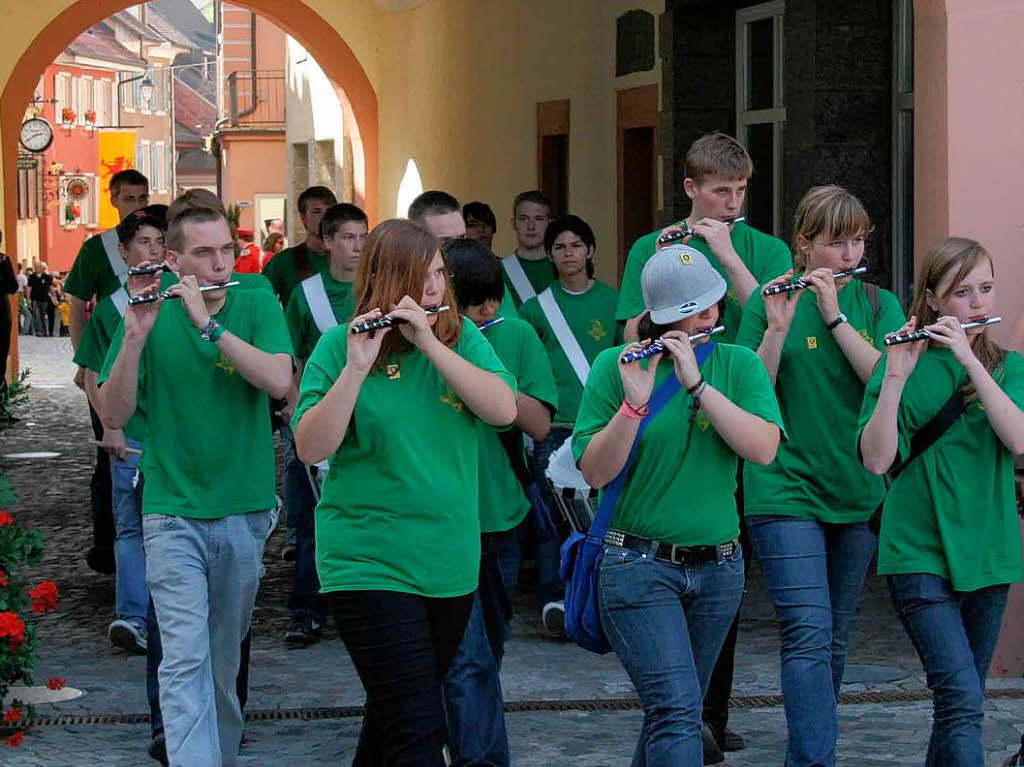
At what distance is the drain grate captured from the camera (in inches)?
284

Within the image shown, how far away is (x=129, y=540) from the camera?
793 centimetres

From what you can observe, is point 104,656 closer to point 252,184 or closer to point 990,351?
point 990,351

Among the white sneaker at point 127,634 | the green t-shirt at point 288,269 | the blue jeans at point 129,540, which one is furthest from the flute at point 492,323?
the green t-shirt at point 288,269

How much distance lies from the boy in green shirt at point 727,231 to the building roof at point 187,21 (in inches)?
3830

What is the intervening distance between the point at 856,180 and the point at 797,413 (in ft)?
15.7

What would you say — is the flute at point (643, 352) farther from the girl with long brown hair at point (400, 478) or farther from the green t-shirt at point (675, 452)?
the girl with long brown hair at point (400, 478)

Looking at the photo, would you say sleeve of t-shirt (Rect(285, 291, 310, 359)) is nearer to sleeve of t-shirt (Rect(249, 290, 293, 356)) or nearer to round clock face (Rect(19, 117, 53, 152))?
sleeve of t-shirt (Rect(249, 290, 293, 356))

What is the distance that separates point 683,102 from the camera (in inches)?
492

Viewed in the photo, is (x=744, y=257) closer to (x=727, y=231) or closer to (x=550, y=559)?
(x=727, y=231)

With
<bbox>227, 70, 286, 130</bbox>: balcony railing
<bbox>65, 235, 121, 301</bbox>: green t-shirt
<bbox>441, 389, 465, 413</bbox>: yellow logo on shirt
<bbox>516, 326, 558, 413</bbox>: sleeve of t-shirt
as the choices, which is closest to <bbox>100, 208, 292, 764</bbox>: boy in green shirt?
<bbox>516, 326, 558, 413</bbox>: sleeve of t-shirt

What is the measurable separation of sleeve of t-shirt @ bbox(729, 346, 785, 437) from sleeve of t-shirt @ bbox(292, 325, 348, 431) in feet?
2.92

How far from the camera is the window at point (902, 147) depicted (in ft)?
33.6

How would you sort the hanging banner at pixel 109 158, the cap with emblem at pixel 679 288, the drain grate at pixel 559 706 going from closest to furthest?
the cap with emblem at pixel 679 288 → the drain grate at pixel 559 706 → the hanging banner at pixel 109 158

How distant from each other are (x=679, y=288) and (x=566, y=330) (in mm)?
3527
